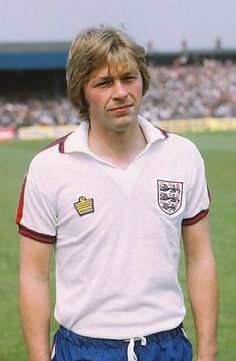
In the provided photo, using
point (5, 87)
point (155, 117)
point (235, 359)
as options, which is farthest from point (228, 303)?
point (5, 87)

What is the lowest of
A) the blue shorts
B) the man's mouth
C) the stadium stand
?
the stadium stand

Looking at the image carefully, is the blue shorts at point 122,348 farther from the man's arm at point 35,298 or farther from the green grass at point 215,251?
the green grass at point 215,251

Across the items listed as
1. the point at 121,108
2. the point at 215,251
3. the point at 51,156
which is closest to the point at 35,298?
the point at 51,156

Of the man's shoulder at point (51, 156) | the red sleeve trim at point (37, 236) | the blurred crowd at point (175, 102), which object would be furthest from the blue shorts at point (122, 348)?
the blurred crowd at point (175, 102)

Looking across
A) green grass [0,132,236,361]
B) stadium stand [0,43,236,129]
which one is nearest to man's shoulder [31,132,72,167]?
green grass [0,132,236,361]

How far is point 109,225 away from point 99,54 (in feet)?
1.95

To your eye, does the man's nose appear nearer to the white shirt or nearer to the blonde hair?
the blonde hair

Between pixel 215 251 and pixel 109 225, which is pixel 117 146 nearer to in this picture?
pixel 109 225

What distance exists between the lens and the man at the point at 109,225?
323cm

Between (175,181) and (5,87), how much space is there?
69.2 meters

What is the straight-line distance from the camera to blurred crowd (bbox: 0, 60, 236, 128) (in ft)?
188

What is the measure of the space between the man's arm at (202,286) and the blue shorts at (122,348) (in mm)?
85

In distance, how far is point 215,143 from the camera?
34.8 meters

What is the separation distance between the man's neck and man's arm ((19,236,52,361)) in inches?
15.3
